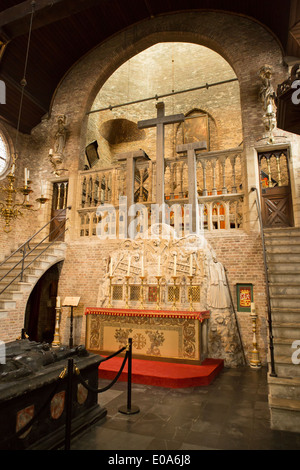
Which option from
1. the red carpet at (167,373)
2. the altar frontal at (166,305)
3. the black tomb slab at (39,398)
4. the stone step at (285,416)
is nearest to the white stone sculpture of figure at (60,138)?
the altar frontal at (166,305)

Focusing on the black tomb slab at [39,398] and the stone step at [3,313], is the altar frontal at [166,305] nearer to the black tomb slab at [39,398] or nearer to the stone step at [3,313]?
the stone step at [3,313]

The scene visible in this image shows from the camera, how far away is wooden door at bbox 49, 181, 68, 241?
412 inches

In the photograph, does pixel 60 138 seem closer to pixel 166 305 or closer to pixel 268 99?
pixel 268 99

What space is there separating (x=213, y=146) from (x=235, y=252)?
25.7ft

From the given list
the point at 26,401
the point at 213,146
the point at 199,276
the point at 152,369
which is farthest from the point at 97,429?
the point at 213,146

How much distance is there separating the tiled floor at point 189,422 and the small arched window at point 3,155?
8.88 meters

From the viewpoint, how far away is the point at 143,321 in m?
6.32

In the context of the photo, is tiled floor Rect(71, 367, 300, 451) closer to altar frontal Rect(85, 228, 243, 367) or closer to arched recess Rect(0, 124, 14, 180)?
altar frontal Rect(85, 228, 243, 367)

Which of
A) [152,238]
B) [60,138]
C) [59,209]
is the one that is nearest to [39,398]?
[152,238]

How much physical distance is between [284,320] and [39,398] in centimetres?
378

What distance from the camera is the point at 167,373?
5.17 meters

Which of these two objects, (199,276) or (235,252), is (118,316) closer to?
Result: (199,276)

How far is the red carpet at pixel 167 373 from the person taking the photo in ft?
16.2

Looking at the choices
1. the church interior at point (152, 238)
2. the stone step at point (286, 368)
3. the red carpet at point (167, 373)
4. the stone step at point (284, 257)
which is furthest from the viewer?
the stone step at point (284, 257)
